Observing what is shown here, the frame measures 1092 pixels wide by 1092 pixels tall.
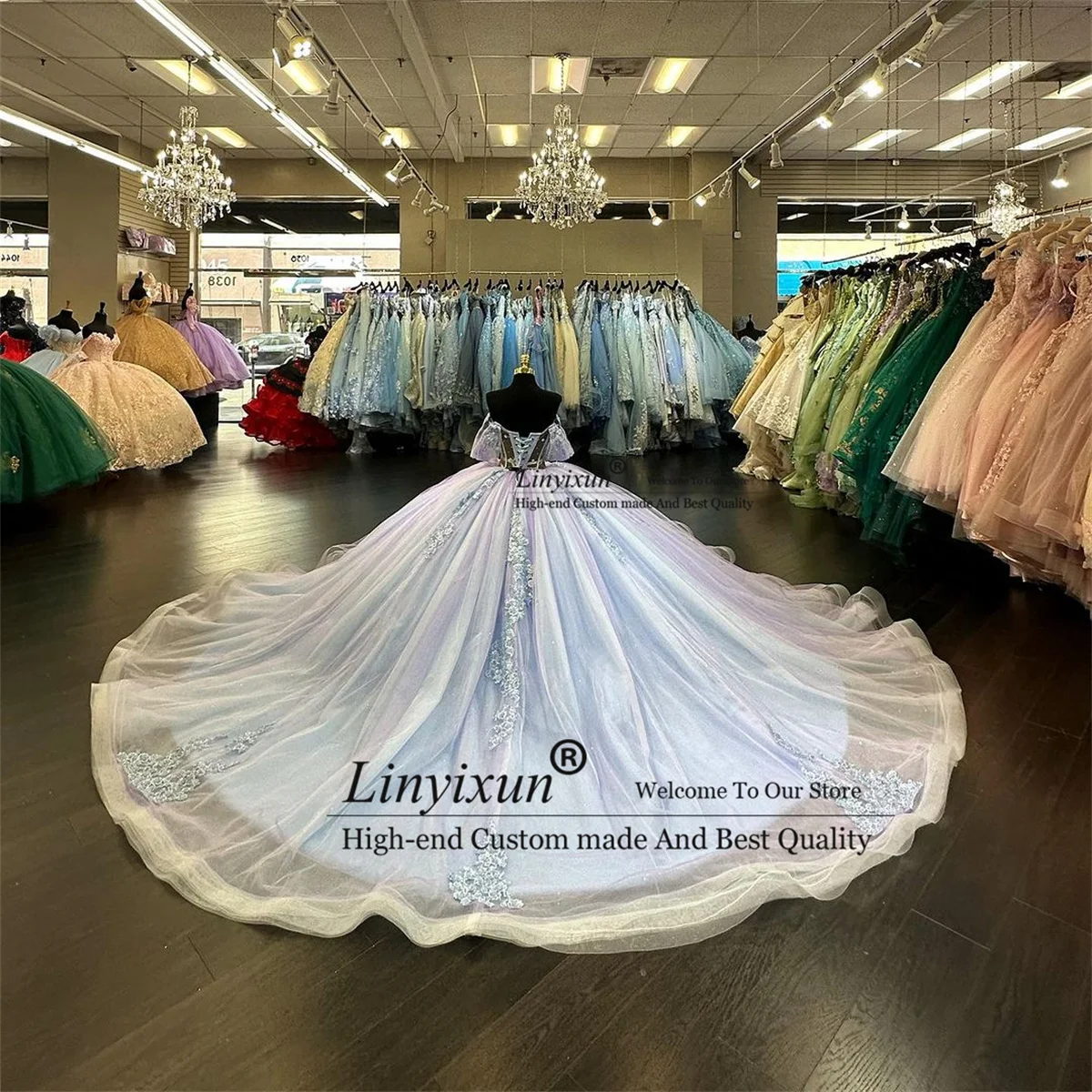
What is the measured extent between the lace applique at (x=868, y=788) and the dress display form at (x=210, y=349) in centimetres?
739

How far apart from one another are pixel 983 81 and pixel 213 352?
8.17 m

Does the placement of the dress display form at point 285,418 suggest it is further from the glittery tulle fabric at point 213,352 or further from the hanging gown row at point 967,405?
the hanging gown row at point 967,405

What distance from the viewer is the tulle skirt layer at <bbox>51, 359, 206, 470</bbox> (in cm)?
572

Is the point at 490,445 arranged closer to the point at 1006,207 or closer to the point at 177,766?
the point at 177,766

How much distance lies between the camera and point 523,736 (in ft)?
5.67

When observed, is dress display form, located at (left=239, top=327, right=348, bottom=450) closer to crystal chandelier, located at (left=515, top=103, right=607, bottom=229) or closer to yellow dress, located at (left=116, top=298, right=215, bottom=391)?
yellow dress, located at (left=116, top=298, right=215, bottom=391)

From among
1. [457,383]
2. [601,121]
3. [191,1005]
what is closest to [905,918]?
[191,1005]

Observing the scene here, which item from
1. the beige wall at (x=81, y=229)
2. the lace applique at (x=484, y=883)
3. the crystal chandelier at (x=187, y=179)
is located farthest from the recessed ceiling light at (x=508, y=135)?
the lace applique at (x=484, y=883)

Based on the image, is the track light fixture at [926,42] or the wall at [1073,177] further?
the wall at [1073,177]

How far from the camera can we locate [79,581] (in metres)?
3.30

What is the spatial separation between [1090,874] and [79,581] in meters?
3.67

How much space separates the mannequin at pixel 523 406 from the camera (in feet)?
7.30

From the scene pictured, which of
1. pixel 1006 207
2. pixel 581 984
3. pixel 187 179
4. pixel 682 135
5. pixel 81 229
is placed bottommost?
pixel 581 984

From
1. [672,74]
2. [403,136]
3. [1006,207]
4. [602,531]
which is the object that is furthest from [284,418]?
[1006,207]
